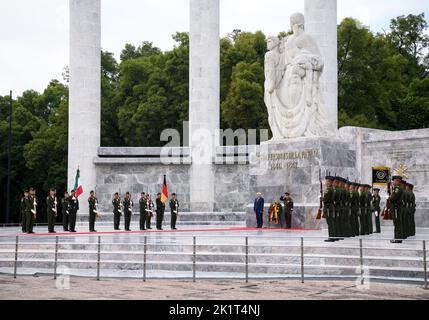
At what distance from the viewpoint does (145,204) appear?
2802cm

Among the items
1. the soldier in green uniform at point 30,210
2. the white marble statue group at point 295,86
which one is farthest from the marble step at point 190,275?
the soldier in green uniform at point 30,210

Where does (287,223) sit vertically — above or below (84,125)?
below

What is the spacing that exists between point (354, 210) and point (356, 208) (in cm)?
12

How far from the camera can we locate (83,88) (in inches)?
1416

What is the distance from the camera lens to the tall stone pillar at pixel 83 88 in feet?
117

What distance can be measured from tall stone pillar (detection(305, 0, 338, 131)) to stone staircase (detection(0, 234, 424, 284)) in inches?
614

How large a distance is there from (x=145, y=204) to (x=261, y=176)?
226 inches

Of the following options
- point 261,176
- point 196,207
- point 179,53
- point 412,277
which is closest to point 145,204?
point 261,176

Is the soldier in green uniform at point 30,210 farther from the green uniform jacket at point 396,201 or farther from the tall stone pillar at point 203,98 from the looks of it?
the green uniform jacket at point 396,201

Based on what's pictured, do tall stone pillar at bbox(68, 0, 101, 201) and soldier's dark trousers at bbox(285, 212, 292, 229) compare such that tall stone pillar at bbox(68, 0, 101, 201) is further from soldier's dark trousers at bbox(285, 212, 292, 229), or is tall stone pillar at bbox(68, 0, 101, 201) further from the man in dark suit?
soldier's dark trousers at bbox(285, 212, 292, 229)

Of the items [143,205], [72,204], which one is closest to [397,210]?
[143,205]

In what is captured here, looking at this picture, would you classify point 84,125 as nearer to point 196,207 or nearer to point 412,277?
point 196,207

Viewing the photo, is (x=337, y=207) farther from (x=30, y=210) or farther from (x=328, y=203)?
(x=30, y=210)
